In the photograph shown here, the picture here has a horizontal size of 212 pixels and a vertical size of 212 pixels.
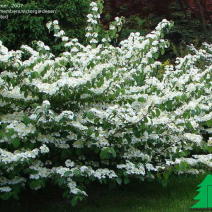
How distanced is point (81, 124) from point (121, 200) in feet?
3.99

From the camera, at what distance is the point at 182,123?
15.6ft

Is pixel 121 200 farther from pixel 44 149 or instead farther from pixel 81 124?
pixel 44 149

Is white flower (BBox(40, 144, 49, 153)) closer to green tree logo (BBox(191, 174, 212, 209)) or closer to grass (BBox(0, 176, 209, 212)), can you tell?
grass (BBox(0, 176, 209, 212))

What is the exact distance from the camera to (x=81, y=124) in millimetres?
4398

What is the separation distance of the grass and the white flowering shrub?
36 centimetres

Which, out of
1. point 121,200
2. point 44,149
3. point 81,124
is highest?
point 81,124

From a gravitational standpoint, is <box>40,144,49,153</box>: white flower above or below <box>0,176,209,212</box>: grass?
above

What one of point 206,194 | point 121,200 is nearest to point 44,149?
point 121,200

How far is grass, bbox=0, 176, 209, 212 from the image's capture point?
16.0ft

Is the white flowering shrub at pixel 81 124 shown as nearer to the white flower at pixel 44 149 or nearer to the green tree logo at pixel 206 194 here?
the white flower at pixel 44 149

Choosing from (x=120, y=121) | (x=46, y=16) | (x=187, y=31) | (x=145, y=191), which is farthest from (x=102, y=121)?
(x=187, y=31)

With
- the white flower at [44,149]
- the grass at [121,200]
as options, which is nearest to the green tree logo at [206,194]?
the grass at [121,200]

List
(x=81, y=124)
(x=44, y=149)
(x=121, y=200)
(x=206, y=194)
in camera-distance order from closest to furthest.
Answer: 1. (x=44, y=149)
2. (x=81, y=124)
3. (x=206, y=194)
4. (x=121, y=200)

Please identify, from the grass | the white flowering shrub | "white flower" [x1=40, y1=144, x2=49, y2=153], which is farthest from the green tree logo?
"white flower" [x1=40, y1=144, x2=49, y2=153]
